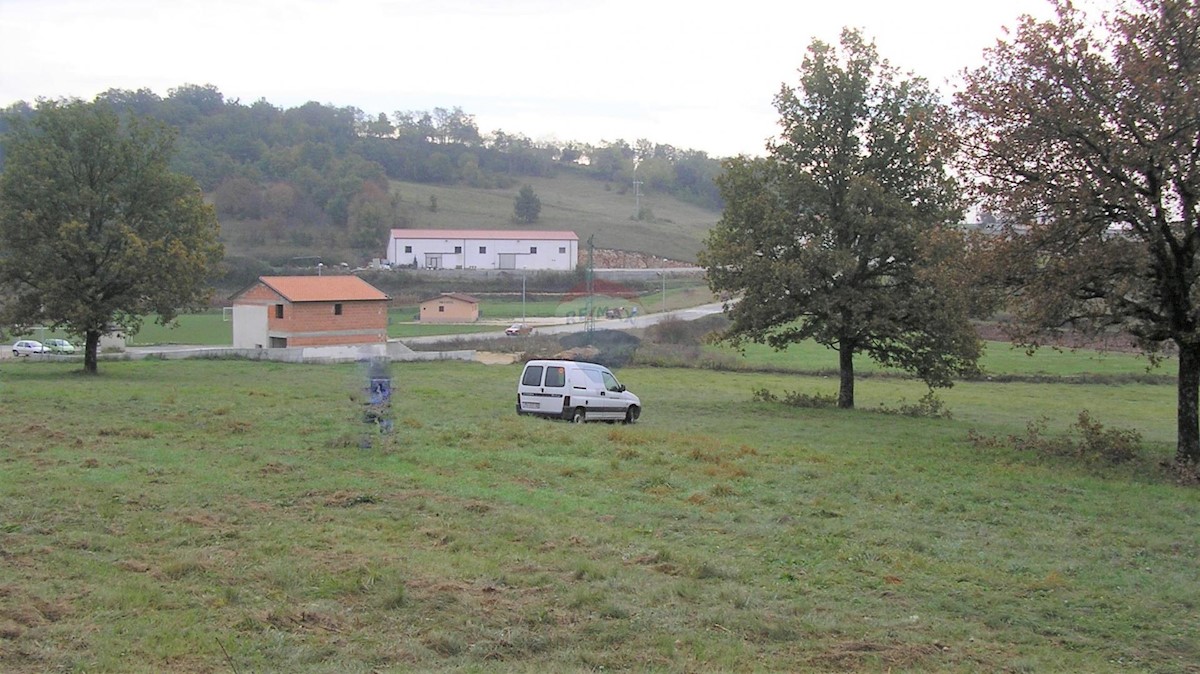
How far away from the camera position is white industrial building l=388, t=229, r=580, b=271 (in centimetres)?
12269

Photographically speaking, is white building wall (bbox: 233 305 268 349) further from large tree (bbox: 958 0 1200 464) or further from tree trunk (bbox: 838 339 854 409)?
large tree (bbox: 958 0 1200 464)

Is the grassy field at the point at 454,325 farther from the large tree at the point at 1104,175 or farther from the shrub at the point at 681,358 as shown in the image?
the large tree at the point at 1104,175

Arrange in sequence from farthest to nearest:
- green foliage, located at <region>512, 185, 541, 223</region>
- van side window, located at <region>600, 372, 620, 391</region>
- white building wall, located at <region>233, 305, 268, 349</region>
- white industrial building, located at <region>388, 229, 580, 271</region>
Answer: green foliage, located at <region>512, 185, 541, 223</region> < white industrial building, located at <region>388, 229, 580, 271</region> < white building wall, located at <region>233, 305, 268, 349</region> < van side window, located at <region>600, 372, 620, 391</region>

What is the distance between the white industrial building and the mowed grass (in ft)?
330

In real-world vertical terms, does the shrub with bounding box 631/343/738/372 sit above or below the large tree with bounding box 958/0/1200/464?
below

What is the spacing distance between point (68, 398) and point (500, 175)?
166324 millimetres

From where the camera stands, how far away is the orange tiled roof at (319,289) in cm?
6175

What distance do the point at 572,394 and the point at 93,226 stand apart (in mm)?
25636

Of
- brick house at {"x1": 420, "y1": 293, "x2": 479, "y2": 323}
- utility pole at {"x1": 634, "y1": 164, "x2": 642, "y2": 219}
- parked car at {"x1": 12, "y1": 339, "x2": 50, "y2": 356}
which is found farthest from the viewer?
utility pole at {"x1": 634, "y1": 164, "x2": 642, "y2": 219}

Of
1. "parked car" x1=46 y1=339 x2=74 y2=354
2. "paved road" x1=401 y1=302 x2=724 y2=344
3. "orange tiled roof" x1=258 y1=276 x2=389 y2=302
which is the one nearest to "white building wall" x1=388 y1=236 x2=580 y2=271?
"paved road" x1=401 y1=302 x2=724 y2=344

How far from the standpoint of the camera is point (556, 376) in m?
26.5

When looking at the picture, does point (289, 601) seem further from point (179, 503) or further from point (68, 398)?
point (68, 398)

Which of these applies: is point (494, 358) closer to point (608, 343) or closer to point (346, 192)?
point (608, 343)

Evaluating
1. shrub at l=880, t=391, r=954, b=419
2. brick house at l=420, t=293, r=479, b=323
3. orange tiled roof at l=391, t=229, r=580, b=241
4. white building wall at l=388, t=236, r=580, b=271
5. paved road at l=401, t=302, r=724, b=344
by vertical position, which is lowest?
shrub at l=880, t=391, r=954, b=419
